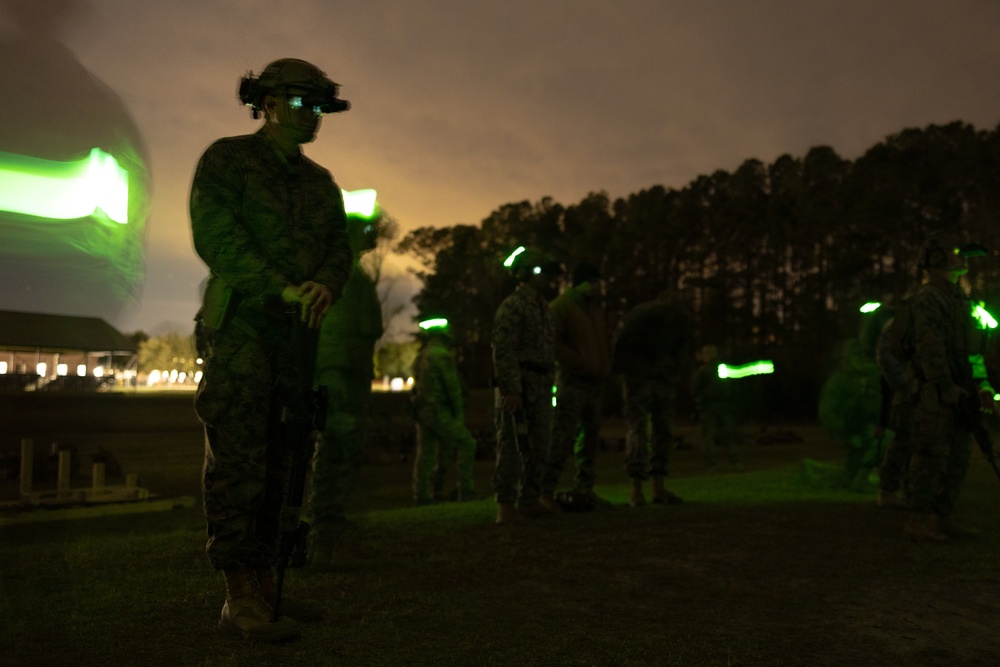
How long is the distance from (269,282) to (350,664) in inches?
54.9

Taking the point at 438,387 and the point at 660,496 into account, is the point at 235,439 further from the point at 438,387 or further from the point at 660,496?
the point at 438,387

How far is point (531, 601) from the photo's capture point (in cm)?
403

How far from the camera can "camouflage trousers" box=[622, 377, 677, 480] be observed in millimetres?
8023

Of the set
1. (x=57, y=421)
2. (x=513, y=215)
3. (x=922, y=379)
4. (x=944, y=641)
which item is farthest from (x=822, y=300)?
(x=944, y=641)

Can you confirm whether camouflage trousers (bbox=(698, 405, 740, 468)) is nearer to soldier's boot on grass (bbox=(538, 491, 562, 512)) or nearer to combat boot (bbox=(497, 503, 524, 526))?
soldier's boot on grass (bbox=(538, 491, 562, 512))

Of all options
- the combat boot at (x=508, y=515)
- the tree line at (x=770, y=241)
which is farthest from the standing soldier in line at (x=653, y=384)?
the tree line at (x=770, y=241)

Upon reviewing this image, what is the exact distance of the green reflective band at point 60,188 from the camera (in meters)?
3.12

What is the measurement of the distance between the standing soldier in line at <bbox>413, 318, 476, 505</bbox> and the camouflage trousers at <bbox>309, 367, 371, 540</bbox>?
4.86 m

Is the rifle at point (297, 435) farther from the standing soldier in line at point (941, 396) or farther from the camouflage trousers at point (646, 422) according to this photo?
the camouflage trousers at point (646, 422)

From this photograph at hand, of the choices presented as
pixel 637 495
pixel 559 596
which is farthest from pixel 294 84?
pixel 637 495

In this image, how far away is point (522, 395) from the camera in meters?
6.76

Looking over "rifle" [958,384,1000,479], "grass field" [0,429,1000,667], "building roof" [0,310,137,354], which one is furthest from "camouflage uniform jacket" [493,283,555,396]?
"building roof" [0,310,137,354]

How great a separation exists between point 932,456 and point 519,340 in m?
3.14

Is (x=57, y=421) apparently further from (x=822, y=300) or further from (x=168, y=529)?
(x=822, y=300)
